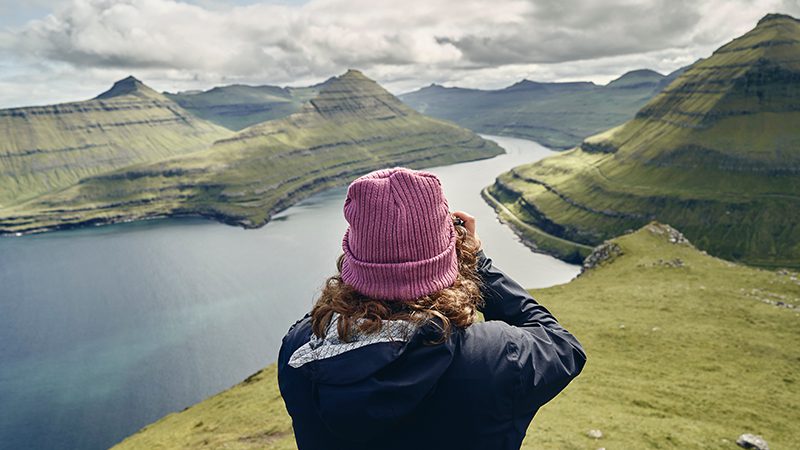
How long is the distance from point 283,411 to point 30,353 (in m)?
93.8

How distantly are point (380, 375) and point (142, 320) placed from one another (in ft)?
416

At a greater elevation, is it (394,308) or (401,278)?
(401,278)

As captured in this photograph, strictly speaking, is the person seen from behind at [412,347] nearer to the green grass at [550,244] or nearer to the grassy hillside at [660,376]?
the grassy hillside at [660,376]

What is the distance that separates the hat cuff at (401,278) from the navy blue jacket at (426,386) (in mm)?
376

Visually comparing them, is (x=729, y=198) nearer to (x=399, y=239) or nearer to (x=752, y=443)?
(x=752, y=443)

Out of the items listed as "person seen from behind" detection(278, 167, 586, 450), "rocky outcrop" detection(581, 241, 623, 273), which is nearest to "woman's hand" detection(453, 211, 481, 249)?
"person seen from behind" detection(278, 167, 586, 450)

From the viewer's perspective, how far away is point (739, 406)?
27.4 metres

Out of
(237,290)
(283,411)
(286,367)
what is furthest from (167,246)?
(286,367)

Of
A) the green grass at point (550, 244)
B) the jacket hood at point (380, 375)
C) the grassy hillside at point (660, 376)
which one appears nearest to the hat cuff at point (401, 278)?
the jacket hood at point (380, 375)

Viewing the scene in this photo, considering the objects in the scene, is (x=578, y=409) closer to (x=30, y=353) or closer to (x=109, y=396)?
(x=109, y=396)

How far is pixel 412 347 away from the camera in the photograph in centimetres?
316

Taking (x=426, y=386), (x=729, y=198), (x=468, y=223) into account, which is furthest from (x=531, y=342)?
(x=729, y=198)

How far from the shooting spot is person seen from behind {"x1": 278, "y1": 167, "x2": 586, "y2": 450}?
3.11 metres

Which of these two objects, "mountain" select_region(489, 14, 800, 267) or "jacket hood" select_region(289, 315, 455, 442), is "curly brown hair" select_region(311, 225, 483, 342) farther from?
"mountain" select_region(489, 14, 800, 267)
